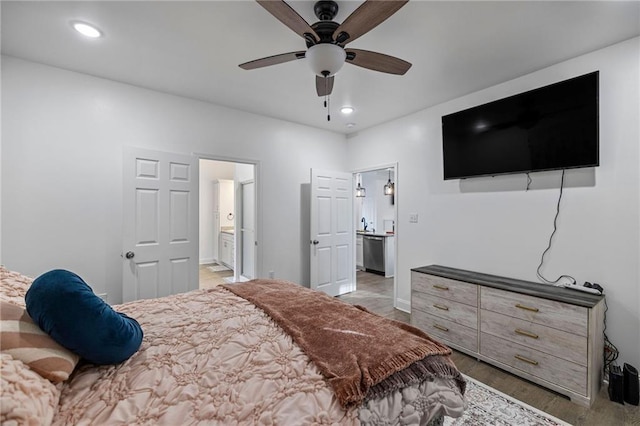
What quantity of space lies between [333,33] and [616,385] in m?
3.18

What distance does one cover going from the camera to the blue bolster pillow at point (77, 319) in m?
1.03

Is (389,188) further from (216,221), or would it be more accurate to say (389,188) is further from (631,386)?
(631,386)

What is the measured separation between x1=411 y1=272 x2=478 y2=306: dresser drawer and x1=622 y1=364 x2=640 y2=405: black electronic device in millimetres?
1029

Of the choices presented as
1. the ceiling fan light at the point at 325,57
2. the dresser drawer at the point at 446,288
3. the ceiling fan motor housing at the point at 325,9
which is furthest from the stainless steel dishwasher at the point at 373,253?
the ceiling fan motor housing at the point at 325,9

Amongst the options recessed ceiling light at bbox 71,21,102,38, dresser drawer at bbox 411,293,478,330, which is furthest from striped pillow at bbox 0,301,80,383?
dresser drawer at bbox 411,293,478,330

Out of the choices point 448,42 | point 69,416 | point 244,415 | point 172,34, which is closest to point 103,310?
point 69,416

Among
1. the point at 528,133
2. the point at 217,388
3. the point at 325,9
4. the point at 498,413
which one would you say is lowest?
the point at 498,413

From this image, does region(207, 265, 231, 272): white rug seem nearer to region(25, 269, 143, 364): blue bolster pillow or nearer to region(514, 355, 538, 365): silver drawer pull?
region(25, 269, 143, 364): blue bolster pillow

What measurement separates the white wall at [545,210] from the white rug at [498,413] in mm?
964

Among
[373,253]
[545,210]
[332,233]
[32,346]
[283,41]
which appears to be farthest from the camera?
[373,253]

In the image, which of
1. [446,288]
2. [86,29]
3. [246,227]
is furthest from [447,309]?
[86,29]

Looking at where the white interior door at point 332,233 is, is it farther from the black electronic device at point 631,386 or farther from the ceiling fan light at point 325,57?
the black electronic device at point 631,386

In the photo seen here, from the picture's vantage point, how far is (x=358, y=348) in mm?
1329

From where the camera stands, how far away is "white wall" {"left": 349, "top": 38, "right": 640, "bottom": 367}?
7.34ft
